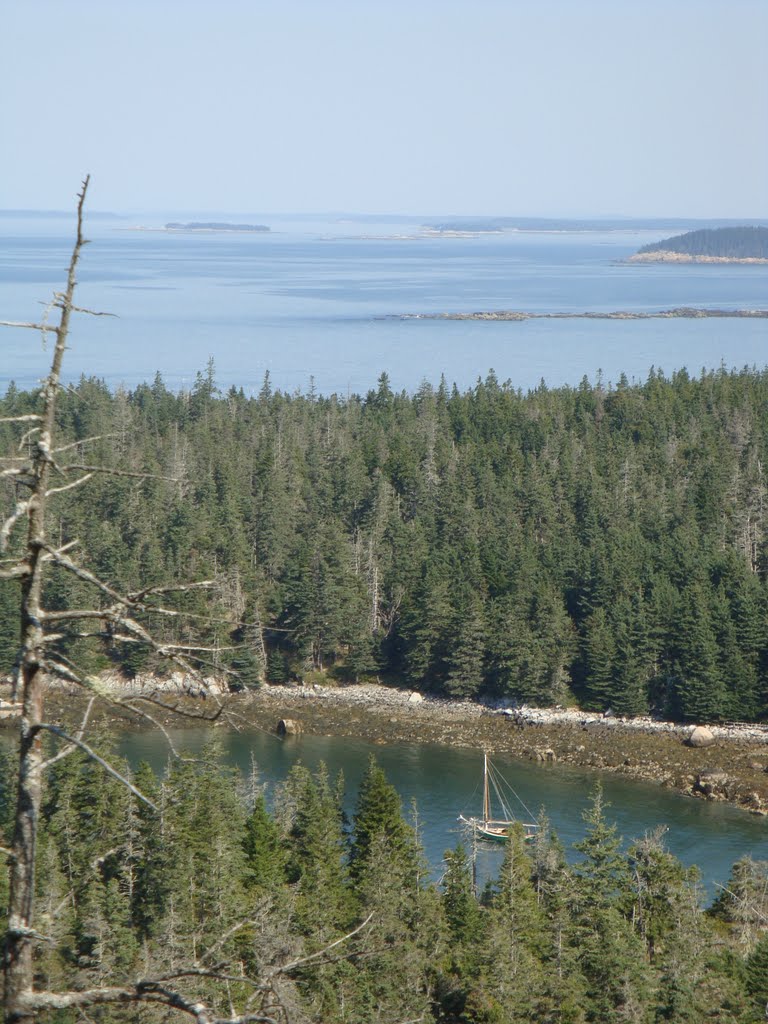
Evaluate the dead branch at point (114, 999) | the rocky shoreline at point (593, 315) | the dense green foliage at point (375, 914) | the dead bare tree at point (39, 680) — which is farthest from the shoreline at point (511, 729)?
the rocky shoreline at point (593, 315)

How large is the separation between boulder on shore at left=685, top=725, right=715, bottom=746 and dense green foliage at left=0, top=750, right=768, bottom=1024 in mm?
11100

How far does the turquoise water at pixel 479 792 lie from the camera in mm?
26078

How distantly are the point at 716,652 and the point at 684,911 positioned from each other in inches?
767

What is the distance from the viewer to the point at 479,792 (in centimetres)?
2953

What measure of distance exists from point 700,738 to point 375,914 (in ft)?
73.5

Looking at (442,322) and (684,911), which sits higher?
(442,322)

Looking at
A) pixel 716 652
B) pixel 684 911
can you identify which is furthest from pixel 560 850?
pixel 716 652

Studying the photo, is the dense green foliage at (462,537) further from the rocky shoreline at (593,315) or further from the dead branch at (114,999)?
the rocky shoreline at (593,315)

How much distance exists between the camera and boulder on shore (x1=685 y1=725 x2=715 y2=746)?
33281 millimetres

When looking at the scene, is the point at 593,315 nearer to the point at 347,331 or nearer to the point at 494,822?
the point at 347,331

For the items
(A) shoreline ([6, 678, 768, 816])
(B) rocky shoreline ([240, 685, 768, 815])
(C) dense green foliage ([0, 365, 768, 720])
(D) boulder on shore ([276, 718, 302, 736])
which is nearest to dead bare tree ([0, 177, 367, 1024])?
(C) dense green foliage ([0, 365, 768, 720])

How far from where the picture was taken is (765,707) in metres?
35.2

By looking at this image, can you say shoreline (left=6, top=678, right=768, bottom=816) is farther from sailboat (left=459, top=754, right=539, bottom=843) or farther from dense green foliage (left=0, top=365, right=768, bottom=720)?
sailboat (left=459, top=754, right=539, bottom=843)

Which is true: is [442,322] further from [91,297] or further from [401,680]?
[401,680]
